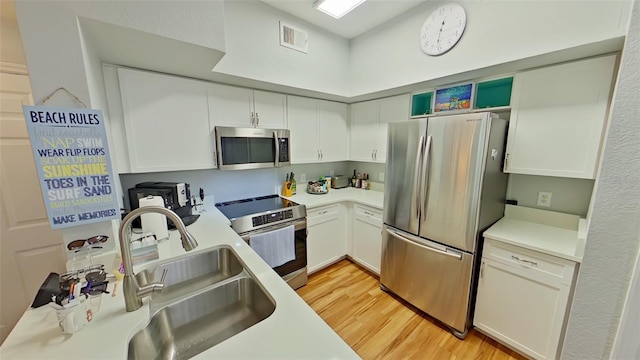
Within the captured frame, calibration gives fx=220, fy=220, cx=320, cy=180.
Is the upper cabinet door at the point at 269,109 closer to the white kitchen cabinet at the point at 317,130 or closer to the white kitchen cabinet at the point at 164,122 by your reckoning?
the white kitchen cabinet at the point at 317,130

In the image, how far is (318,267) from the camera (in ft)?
8.43

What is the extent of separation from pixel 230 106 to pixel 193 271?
1455mm

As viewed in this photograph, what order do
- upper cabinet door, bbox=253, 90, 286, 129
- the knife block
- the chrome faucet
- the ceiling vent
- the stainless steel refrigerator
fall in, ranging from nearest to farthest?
the chrome faucet
the stainless steel refrigerator
the ceiling vent
upper cabinet door, bbox=253, 90, 286, 129
the knife block

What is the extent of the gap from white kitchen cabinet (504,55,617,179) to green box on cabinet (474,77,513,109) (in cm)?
19

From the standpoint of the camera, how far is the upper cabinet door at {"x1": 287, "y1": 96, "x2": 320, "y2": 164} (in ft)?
8.18

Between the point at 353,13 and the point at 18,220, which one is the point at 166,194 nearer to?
the point at 18,220

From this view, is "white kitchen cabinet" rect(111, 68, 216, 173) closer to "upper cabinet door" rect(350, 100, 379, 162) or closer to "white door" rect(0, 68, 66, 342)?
"white door" rect(0, 68, 66, 342)

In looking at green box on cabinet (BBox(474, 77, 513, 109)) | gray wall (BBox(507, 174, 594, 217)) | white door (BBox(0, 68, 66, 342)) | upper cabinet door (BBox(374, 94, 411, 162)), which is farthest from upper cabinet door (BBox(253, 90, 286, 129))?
gray wall (BBox(507, 174, 594, 217))

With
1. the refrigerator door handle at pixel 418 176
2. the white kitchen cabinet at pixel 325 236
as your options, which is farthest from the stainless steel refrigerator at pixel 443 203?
the white kitchen cabinet at pixel 325 236

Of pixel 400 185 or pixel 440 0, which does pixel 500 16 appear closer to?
pixel 440 0

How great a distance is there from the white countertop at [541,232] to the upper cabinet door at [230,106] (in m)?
2.28

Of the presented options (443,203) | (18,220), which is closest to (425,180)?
(443,203)

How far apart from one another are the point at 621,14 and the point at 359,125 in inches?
81.1

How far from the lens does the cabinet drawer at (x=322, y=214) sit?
7.83 ft
